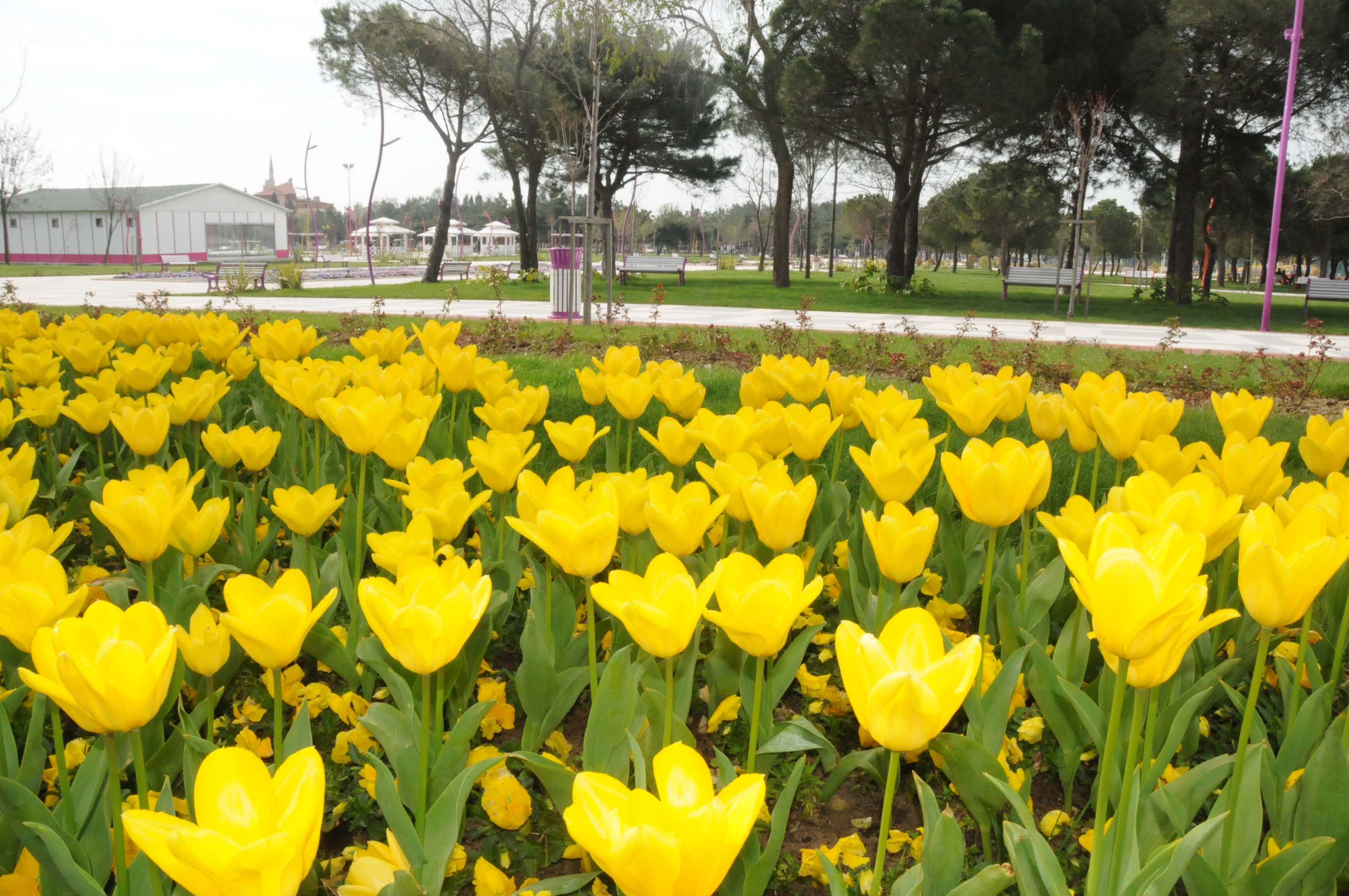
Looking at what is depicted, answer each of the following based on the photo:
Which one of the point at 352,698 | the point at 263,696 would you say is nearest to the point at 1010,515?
the point at 352,698

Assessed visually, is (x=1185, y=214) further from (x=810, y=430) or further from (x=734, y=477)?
(x=734, y=477)

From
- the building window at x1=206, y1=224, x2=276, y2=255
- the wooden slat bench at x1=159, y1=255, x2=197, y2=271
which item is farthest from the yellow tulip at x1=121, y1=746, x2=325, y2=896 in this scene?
the building window at x1=206, y1=224, x2=276, y2=255

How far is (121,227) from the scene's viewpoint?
2004 inches

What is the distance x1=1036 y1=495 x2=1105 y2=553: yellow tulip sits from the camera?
1.49 m

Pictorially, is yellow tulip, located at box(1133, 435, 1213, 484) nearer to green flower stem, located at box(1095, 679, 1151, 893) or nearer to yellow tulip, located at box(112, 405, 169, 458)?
green flower stem, located at box(1095, 679, 1151, 893)

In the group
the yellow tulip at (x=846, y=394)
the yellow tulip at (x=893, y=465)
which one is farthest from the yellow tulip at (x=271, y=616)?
the yellow tulip at (x=846, y=394)

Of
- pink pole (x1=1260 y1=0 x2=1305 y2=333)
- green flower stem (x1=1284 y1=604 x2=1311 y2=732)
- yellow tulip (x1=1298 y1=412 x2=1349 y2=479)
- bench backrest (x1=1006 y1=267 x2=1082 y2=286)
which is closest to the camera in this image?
green flower stem (x1=1284 y1=604 x2=1311 y2=732)

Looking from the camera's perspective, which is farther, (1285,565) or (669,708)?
(669,708)

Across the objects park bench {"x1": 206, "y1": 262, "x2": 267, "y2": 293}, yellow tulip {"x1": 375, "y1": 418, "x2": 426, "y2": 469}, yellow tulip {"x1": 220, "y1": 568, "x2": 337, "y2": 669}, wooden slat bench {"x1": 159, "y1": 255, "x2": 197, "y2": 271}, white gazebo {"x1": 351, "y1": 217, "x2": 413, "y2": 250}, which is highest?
white gazebo {"x1": 351, "y1": 217, "x2": 413, "y2": 250}

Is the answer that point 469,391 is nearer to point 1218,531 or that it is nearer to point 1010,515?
point 1010,515

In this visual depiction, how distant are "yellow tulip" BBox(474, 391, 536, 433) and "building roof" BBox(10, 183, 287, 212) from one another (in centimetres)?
5629

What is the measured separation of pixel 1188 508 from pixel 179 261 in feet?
166

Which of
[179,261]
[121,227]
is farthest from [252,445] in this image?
[121,227]

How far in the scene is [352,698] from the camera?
1804mm
